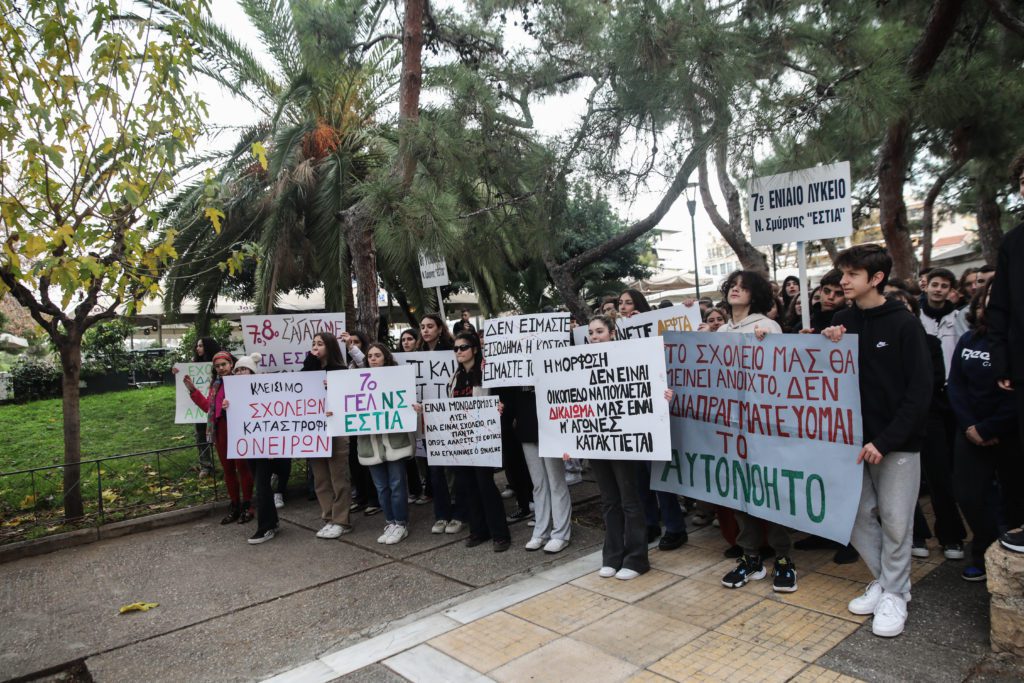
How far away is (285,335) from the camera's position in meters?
8.55

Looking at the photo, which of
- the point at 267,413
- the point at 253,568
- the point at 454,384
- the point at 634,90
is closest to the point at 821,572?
the point at 454,384

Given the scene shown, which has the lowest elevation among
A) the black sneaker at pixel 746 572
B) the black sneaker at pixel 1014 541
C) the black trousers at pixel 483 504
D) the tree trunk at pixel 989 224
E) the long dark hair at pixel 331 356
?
the black sneaker at pixel 746 572

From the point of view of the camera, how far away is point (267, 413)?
267 inches

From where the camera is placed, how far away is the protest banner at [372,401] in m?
6.29

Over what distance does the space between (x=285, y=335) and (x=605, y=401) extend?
16.3 ft

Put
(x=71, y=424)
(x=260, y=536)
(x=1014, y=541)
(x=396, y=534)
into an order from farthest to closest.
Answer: (x=71, y=424), (x=260, y=536), (x=396, y=534), (x=1014, y=541)

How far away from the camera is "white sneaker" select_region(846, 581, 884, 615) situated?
12.9ft

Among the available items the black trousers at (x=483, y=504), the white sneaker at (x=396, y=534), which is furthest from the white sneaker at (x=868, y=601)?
the white sneaker at (x=396, y=534)

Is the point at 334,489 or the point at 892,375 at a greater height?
the point at 892,375

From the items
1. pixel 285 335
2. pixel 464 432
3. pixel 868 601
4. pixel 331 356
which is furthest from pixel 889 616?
pixel 285 335

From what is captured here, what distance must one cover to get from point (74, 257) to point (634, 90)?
4.34m

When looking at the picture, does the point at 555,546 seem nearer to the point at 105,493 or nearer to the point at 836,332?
the point at 836,332

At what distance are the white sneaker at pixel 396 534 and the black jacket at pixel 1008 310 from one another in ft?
15.0

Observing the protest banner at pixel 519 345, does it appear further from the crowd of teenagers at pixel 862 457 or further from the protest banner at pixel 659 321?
the protest banner at pixel 659 321
